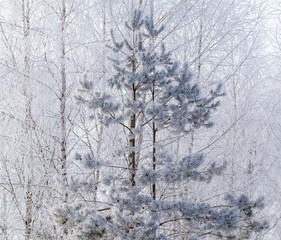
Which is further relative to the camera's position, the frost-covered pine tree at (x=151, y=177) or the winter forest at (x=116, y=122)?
the winter forest at (x=116, y=122)

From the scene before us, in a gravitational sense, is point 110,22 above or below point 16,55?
above

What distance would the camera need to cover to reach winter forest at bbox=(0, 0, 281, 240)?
3.75 m

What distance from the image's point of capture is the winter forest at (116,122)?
375 cm

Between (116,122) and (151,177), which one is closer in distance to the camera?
(151,177)

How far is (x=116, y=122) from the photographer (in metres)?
3.84

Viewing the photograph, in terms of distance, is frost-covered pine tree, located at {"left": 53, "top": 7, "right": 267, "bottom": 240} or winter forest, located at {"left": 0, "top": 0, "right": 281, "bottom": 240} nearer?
frost-covered pine tree, located at {"left": 53, "top": 7, "right": 267, "bottom": 240}

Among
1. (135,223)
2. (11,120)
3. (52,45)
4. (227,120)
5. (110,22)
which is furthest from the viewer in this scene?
(227,120)

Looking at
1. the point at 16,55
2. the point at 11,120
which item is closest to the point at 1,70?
the point at 16,55

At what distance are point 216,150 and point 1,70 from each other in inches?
192

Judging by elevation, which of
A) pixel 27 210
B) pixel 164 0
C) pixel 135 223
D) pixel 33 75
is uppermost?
pixel 164 0

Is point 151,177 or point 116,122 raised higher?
point 116,122

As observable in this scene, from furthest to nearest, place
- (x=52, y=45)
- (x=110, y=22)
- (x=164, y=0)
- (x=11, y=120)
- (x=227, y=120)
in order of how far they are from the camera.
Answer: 1. (x=227, y=120)
2. (x=164, y=0)
3. (x=110, y=22)
4. (x=52, y=45)
5. (x=11, y=120)

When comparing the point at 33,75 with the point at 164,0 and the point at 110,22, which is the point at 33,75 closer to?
the point at 110,22

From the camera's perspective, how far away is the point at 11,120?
5363mm
